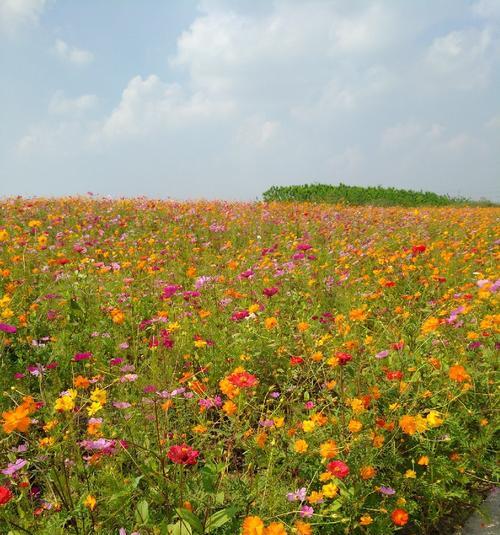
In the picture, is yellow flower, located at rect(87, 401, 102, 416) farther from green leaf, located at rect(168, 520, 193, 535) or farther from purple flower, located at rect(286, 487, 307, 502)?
purple flower, located at rect(286, 487, 307, 502)

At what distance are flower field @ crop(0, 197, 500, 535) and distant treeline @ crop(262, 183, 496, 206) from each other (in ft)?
44.8

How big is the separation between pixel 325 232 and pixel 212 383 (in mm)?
5164

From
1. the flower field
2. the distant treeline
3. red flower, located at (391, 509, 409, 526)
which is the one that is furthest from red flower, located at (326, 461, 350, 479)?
the distant treeline

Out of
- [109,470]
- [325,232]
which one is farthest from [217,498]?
[325,232]

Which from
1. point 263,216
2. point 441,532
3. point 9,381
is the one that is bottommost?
point 441,532

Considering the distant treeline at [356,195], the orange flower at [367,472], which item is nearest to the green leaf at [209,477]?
the orange flower at [367,472]

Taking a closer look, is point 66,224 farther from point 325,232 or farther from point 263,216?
point 325,232

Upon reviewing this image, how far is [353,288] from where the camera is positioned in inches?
185

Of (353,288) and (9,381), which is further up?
(353,288)

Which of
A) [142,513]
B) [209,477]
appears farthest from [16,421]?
[209,477]

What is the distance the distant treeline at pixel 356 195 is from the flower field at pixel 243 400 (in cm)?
1364

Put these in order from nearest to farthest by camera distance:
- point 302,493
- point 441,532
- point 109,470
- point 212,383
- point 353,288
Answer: point 302,493
point 109,470
point 441,532
point 212,383
point 353,288

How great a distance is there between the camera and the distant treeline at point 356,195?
63.9ft

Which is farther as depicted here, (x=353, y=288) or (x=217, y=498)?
(x=353, y=288)
